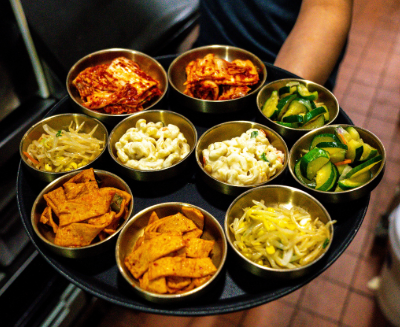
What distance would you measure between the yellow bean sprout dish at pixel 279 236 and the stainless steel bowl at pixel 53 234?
580mm

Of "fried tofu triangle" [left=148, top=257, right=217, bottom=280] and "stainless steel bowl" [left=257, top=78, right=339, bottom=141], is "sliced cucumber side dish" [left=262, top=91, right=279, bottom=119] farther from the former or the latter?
"fried tofu triangle" [left=148, top=257, right=217, bottom=280]

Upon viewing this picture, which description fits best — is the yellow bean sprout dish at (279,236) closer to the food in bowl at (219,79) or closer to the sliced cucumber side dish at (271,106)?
the sliced cucumber side dish at (271,106)

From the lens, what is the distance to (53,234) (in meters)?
1.91

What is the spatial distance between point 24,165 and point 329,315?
2.65 m

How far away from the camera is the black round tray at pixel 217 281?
164 centimetres

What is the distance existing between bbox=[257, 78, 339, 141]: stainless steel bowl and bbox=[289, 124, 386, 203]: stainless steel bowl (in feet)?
0.20

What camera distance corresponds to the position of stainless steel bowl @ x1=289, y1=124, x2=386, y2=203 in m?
1.90

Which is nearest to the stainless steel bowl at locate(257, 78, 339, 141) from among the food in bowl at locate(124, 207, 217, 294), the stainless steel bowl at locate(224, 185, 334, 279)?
the stainless steel bowl at locate(224, 185, 334, 279)

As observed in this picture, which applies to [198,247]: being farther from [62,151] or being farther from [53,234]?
[62,151]

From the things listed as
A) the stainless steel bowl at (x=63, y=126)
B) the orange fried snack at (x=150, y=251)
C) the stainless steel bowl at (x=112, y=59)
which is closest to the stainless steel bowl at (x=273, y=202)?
the orange fried snack at (x=150, y=251)

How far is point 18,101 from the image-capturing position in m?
2.81

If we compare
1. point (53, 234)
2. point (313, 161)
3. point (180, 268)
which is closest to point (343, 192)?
point (313, 161)

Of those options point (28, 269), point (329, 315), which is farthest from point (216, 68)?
point (329, 315)

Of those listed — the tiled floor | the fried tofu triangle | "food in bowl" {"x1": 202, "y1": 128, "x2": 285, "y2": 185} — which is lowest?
the tiled floor
